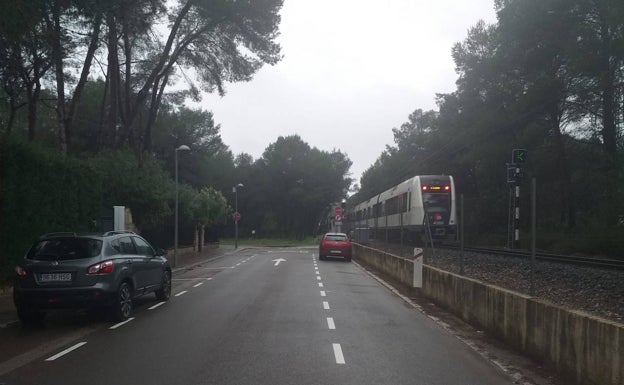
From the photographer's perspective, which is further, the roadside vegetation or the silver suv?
the roadside vegetation

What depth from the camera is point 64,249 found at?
10312 mm

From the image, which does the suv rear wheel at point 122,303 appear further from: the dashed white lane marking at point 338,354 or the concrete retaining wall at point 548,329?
the concrete retaining wall at point 548,329

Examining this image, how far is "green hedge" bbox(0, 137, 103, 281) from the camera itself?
13.4 metres

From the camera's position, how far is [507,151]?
132ft

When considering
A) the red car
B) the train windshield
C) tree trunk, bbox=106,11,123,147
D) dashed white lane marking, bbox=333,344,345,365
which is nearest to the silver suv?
dashed white lane marking, bbox=333,344,345,365

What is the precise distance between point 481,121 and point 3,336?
37.0 meters

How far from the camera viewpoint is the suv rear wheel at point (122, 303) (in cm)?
1049

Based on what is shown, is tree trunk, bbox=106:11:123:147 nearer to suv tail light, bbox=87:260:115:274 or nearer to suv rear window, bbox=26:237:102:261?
suv rear window, bbox=26:237:102:261

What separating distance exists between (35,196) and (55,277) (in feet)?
17.7

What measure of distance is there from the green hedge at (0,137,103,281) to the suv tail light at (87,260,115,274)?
451 centimetres

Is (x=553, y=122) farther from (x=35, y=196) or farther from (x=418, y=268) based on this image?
(x=35, y=196)

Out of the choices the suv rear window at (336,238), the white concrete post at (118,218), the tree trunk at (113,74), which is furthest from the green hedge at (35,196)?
the suv rear window at (336,238)

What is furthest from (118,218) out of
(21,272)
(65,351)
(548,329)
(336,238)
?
(336,238)

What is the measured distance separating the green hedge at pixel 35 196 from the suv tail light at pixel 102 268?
4511 millimetres
